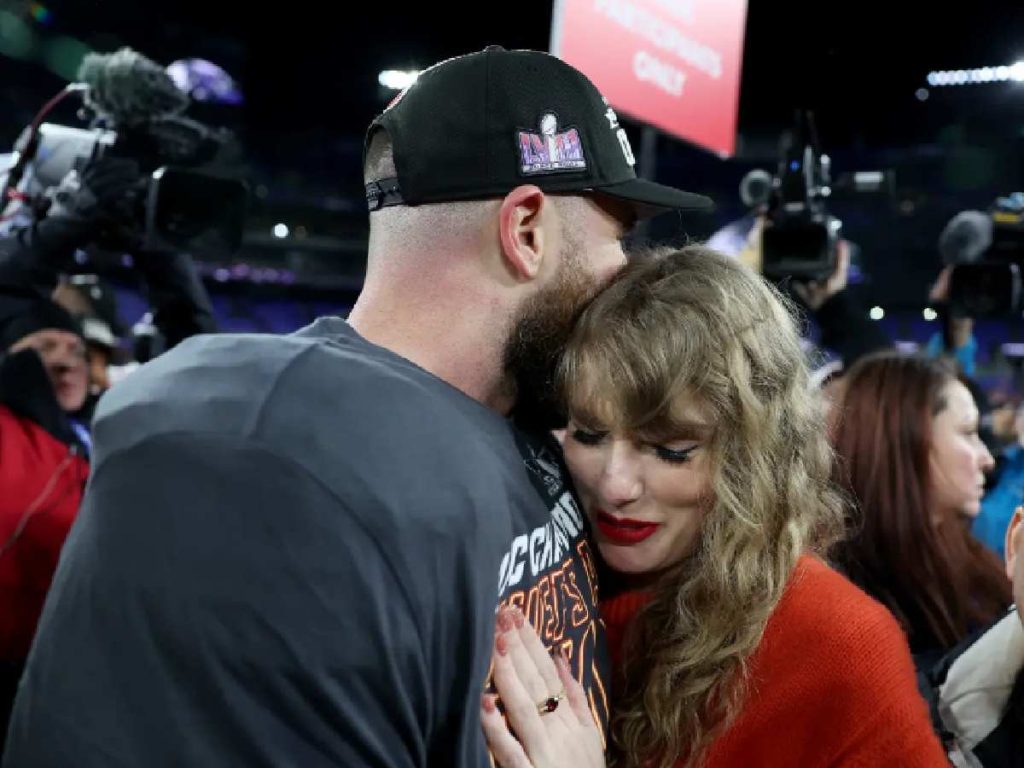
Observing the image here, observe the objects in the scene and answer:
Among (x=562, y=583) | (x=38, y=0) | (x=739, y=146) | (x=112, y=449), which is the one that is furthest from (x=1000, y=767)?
(x=739, y=146)

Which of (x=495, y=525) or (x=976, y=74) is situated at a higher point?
(x=976, y=74)

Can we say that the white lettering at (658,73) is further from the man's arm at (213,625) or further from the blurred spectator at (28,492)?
the man's arm at (213,625)

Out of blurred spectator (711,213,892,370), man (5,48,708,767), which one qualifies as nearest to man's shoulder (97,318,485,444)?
man (5,48,708,767)

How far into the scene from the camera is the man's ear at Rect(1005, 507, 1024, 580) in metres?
1.04

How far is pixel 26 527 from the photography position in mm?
1936

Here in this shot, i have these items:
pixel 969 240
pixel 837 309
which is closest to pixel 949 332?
pixel 969 240

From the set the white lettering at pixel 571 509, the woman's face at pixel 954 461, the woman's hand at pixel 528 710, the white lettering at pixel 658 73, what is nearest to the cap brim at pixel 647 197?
the white lettering at pixel 571 509

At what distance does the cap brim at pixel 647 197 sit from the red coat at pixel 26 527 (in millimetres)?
1373

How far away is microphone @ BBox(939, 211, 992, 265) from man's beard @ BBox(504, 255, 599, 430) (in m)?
2.39

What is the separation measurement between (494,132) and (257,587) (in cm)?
49

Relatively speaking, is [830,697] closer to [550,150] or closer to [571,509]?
[571,509]

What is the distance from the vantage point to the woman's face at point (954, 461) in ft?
6.14

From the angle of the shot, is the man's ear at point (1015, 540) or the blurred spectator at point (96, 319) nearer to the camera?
the man's ear at point (1015, 540)

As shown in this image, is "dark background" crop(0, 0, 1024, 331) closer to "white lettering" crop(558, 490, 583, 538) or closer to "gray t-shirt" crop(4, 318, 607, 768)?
"white lettering" crop(558, 490, 583, 538)
